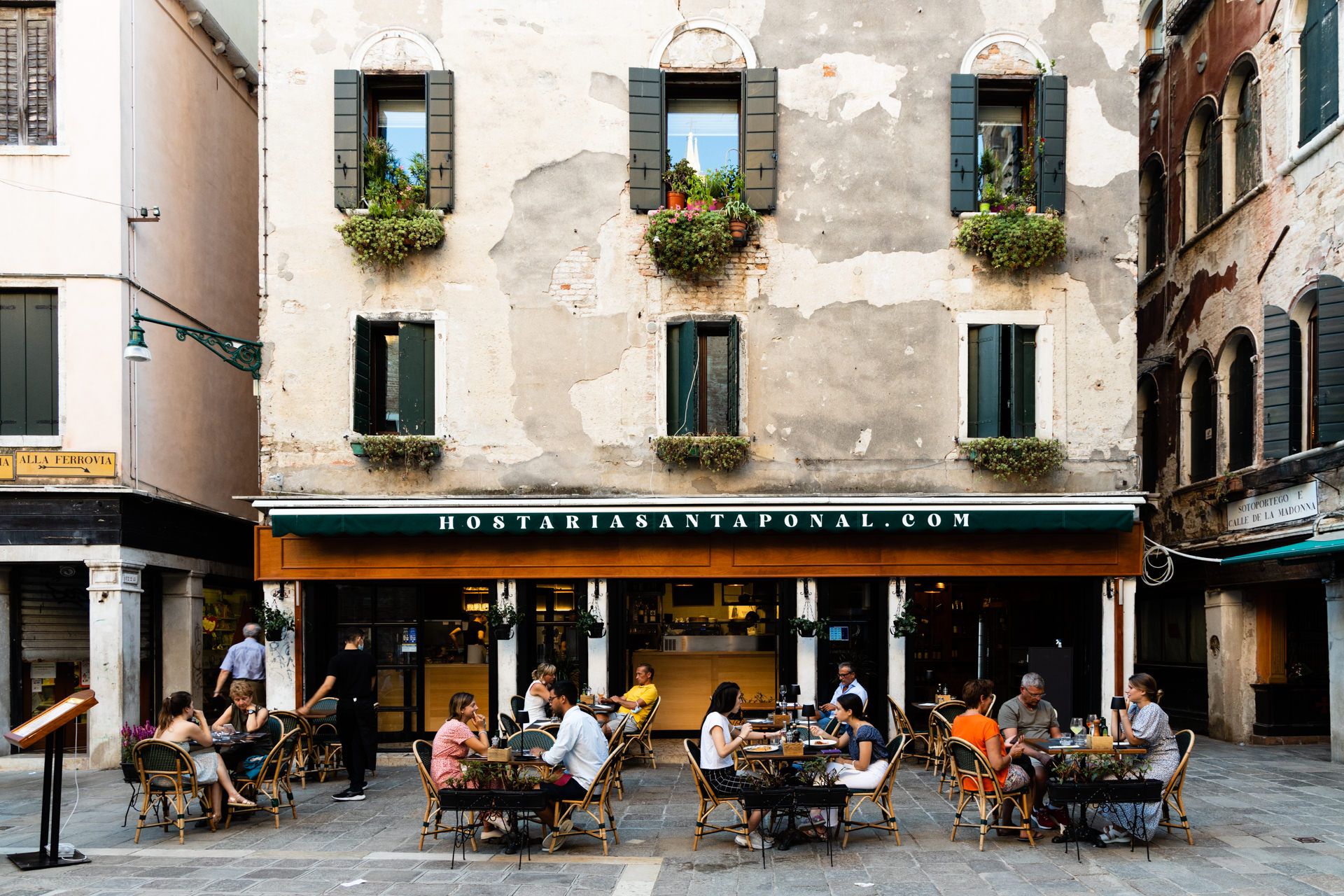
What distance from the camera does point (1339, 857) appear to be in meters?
8.93

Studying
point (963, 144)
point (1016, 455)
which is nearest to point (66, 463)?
point (1016, 455)

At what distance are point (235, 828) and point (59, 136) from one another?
380 inches

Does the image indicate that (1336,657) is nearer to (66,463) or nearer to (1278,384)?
(1278,384)

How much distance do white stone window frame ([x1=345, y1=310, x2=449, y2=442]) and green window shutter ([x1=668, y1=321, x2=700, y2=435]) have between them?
2.94 meters

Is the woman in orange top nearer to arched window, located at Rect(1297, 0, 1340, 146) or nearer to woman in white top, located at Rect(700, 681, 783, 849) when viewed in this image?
woman in white top, located at Rect(700, 681, 783, 849)

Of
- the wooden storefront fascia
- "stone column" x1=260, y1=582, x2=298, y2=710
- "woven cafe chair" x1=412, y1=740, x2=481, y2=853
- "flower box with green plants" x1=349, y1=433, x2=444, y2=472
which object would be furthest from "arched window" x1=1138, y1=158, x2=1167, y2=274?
"woven cafe chair" x1=412, y1=740, x2=481, y2=853

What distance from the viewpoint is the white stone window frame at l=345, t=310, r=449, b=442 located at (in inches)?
579

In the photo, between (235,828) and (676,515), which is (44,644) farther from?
(676,515)

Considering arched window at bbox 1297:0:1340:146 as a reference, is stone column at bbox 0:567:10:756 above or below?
below

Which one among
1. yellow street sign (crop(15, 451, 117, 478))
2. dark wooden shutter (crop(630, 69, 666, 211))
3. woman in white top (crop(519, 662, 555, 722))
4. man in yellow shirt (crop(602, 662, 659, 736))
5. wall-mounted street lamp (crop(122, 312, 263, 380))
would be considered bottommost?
man in yellow shirt (crop(602, 662, 659, 736))

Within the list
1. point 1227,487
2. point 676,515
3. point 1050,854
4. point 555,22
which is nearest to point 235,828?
point 676,515

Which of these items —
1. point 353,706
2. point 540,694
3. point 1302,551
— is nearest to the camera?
point 353,706

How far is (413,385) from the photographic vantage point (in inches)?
585

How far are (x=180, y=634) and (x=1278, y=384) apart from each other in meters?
15.6
